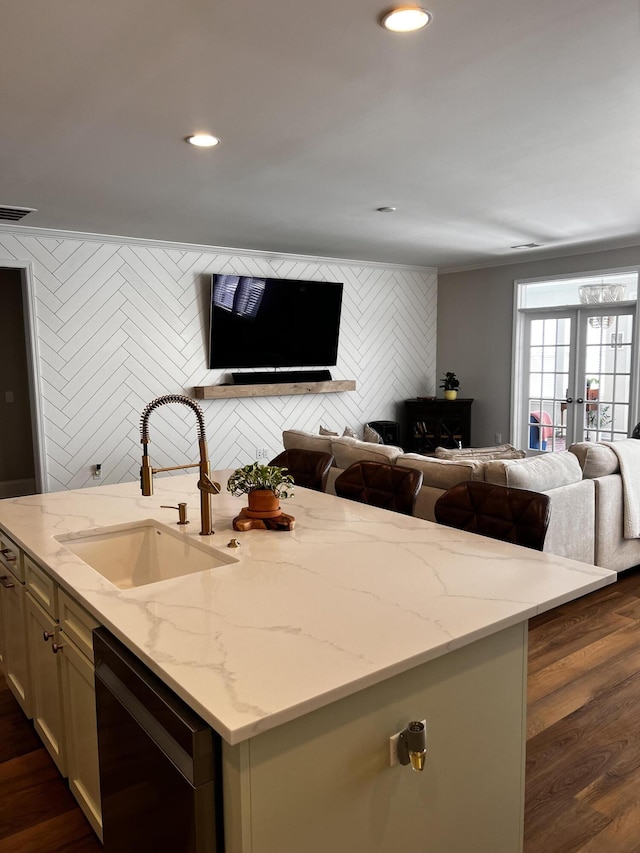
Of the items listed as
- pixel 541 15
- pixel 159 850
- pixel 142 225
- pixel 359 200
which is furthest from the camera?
pixel 142 225

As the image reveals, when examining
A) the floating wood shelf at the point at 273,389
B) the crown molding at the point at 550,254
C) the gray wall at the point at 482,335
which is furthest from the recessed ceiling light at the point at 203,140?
the gray wall at the point at 482,335

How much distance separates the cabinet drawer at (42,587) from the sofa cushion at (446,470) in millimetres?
2274

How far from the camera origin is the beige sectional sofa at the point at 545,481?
3627 millimetres

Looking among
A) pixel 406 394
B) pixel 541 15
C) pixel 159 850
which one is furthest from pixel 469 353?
pixel 159 850

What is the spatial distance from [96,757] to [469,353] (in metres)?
7.08

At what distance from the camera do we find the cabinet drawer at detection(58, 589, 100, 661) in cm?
176

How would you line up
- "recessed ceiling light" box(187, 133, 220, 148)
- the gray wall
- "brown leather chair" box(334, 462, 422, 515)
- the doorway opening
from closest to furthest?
"brown leather chair" box(334, 462, 422, 515), "recessed ceiling light" box(187, 133, 220, 148), the doorway opening, the gray wall

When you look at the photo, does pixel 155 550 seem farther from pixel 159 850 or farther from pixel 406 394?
pixel 406 394

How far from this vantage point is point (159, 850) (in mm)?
1403

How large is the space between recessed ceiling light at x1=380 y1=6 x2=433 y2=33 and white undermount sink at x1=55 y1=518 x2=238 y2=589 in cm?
185

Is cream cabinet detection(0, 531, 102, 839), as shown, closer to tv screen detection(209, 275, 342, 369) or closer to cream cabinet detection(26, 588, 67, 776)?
cream cabinet detection(26, 588, 67, 776)

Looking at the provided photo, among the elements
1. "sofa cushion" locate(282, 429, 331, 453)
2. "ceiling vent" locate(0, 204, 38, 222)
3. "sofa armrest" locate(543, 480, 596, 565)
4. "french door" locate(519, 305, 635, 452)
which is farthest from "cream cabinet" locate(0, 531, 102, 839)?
"french door" locate(519, 305, 635, 452)

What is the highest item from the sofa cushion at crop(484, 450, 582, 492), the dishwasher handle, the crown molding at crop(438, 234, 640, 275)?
the crown molding at crop(438, 234, 640, 275)

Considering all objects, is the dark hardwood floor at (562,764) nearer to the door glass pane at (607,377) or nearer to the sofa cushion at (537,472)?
the sofa cushion at (537,472)
